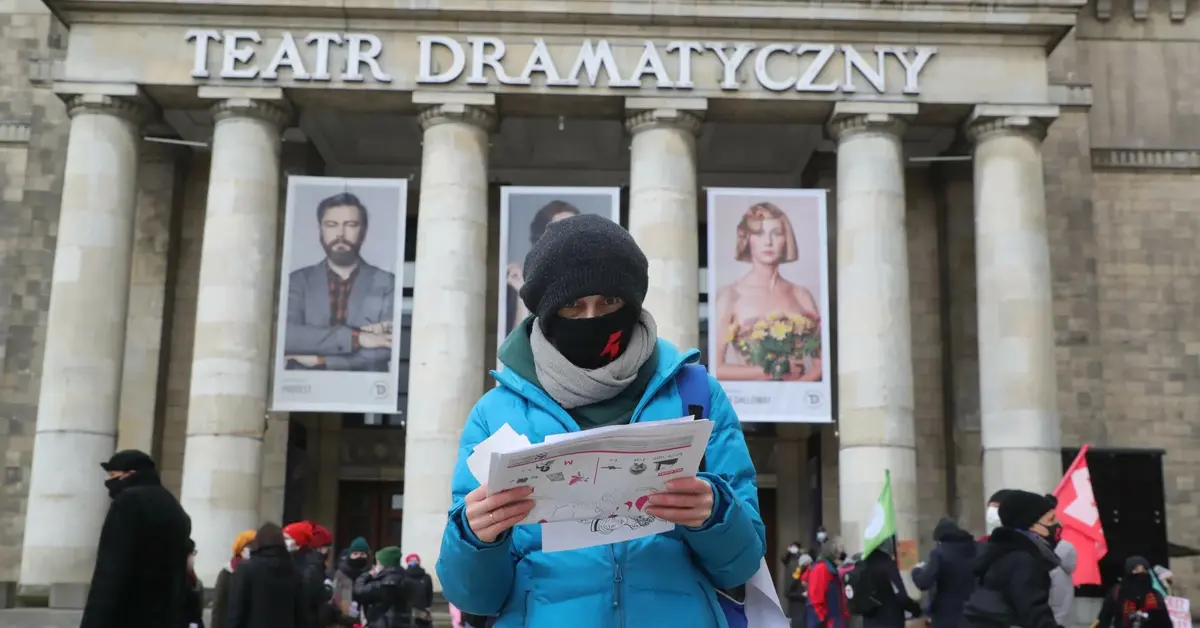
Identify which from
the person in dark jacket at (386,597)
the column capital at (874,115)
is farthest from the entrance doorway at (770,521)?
the person in dark jacket at (386,597)

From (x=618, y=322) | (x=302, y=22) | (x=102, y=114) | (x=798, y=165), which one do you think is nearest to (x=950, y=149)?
(x=798, y=165)

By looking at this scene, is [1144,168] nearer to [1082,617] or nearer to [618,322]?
[1082,617]

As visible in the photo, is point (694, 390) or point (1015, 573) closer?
point (694, 390)


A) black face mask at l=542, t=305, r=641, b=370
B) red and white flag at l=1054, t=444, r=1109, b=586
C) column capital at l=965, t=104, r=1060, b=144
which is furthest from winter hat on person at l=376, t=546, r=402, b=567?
column capital at l=965, t=104, r=1060, b=144

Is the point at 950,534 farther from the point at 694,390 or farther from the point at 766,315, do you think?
the point at 766,315

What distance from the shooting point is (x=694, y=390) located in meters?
3.55

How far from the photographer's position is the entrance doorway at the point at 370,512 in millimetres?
28734

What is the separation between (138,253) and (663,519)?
82.1 ft

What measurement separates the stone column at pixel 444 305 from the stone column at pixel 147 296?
6.65 meters

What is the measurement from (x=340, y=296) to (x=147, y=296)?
19.1 ft

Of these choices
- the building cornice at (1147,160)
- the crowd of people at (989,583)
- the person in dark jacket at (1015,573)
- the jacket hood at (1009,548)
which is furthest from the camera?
the building cornice at (1147,160)

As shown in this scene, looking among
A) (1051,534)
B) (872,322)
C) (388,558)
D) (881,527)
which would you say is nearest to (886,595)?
(881,527)

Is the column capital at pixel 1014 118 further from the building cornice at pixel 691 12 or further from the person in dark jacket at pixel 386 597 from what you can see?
the person in dark jacket at pixel 386 597

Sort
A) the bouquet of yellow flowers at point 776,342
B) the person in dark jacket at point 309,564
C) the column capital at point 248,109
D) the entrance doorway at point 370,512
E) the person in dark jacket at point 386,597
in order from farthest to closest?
the entrance doorway at point 370,512 < the column capital at point 248,109 < the bouquet of yellow flowers at point 776,342 < the person in dark jacket at point 386,597 < the person in dark jacket at point 309,564
